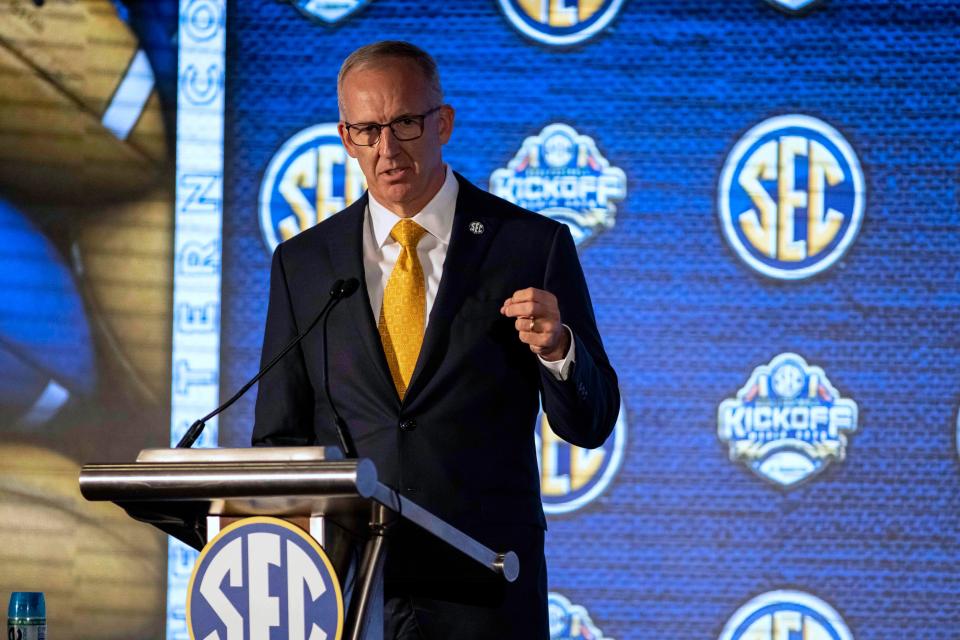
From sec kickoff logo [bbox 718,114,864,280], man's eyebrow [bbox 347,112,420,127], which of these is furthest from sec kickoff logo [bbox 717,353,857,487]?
man's eyebrow [bbox 347,112,420,127]

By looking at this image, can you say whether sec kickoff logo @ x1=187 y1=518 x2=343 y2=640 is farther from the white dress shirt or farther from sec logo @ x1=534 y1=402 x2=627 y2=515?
sec logo @ x1=534 y1=402 x2=627 y2=515

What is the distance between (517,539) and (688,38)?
1.88m

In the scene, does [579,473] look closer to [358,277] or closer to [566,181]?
[566,181]

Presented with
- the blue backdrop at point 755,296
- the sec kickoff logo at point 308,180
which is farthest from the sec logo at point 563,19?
the sec kickoff logo at point 308,180

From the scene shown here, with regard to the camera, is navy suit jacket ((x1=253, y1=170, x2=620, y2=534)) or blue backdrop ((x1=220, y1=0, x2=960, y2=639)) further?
blue backdrop ((x1=220, y1=0, x2=960, y2=639))

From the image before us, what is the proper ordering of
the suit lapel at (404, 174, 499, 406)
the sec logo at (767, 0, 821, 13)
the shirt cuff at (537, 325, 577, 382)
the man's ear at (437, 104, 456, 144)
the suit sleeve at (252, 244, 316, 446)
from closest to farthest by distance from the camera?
the shirt cuff at (537, 325, 577, 382), the suit lapel at (404, 174, 499, 406), the suit sleeve at (252, 244, 316, 446), the man's ear at (437, 104, 456, 144), the sec logo at (767, 0, 821, 13)

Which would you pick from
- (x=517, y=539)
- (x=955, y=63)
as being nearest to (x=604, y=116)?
(x=955, y=63)

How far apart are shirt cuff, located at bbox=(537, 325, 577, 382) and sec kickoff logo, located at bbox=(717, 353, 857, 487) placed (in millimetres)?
1533

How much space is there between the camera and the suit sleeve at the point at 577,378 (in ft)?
5.71

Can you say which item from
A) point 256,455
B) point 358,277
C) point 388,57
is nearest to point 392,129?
point 388,57

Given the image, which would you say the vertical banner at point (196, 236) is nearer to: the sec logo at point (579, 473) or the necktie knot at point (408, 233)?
the sec logo at point (579, 473)

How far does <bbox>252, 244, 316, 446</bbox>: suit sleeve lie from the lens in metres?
1.92

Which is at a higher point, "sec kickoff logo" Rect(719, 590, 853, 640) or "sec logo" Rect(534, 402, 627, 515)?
"sec logo" Rect(534, 402, 627, 515)

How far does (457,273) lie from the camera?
6.20 feet
